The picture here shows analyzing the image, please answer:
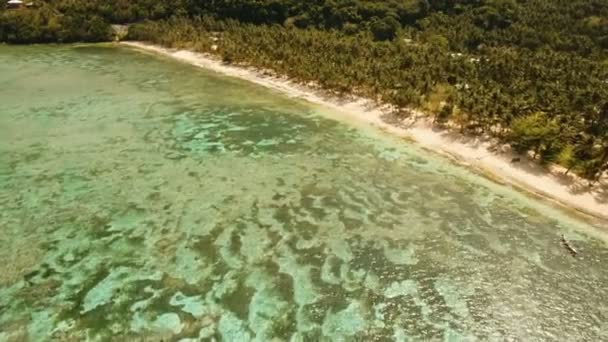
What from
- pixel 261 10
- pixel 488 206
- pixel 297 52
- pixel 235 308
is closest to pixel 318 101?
pixel 297 52

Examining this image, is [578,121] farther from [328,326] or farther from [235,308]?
[235,308]

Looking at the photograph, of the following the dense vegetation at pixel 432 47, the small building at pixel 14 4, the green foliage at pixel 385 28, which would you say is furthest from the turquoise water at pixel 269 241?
the small building at pixel 14 4

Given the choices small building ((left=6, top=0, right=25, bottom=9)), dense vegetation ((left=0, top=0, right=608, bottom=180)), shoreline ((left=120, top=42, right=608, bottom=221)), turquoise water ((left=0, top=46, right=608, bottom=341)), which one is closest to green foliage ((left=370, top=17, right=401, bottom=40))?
dense vegetation ((left=0, top=0, right=608, bottom=180))

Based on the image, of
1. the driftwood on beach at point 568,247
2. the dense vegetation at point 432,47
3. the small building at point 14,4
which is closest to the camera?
the driftwood on beach at point 568,247

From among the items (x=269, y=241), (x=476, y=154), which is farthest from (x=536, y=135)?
(x=269, y=241)

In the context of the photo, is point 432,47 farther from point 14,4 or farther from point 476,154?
point 14,4

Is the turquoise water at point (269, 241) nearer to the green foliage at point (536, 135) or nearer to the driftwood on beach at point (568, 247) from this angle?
the driftwood on beach at point (568, 247)
